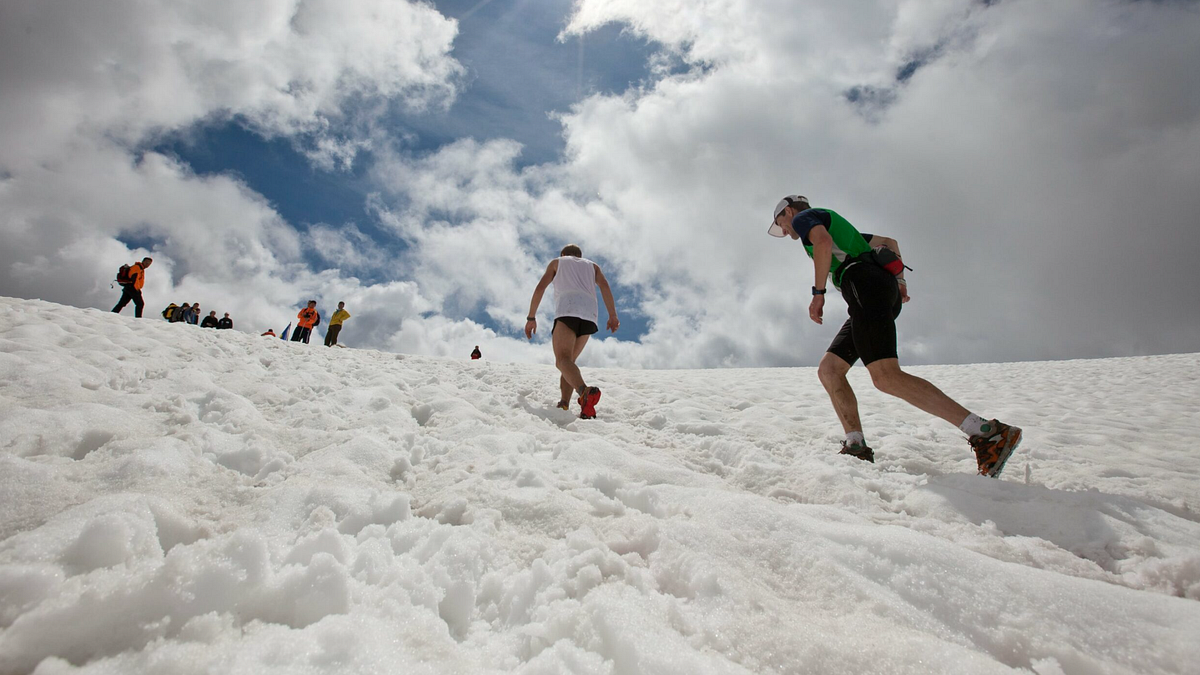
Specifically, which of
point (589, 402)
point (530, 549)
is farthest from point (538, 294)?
point (530, 549)

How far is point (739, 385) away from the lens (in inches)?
270

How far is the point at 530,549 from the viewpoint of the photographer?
164 centimetres

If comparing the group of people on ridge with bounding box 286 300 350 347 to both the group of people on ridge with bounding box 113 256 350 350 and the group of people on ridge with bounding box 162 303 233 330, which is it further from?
the group of people on ridge with bounding box 162 303 233 330

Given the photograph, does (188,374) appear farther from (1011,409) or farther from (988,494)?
(1011,409)

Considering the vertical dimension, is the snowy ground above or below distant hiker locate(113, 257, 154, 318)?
below

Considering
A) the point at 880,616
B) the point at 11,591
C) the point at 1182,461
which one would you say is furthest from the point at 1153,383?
the point at 11,591

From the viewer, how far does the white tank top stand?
475 cm

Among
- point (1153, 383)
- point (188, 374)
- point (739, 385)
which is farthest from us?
point (1153, 383)

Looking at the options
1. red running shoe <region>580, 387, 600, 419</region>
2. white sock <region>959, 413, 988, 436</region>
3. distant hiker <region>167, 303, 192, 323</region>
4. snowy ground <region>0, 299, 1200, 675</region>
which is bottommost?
snowy ground <region>0, 299, 1200, 675</region>

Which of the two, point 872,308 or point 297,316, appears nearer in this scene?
point 872,308

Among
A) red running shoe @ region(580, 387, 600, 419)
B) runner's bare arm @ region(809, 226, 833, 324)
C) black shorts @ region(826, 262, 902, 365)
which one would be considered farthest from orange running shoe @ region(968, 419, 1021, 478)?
red running shoe @ region(580, 387, 600, 419)

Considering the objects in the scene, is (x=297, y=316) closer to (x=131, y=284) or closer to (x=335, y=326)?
(x=335, y=326)

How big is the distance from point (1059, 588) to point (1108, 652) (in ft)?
0.75

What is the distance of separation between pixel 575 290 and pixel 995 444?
3425 mm
